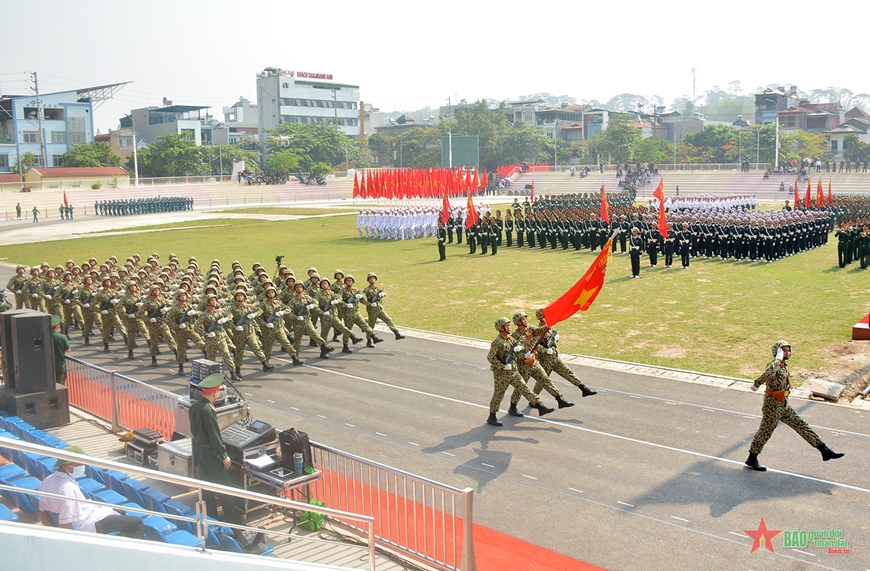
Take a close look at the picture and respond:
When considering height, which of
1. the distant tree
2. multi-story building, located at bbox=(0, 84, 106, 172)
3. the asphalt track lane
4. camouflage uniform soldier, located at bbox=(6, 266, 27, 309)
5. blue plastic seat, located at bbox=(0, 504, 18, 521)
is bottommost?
the asphalt track lane

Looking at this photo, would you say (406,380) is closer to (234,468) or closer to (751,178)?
(234,468)

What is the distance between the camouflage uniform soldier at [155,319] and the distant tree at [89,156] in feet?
245

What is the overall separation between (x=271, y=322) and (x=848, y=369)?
10.2 meters

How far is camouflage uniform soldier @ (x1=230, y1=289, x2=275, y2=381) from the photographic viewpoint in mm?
14211

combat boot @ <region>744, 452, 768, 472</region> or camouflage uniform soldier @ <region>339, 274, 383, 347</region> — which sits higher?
camouflage uniform soldier @ <region>339, 274, 383, 347</region>

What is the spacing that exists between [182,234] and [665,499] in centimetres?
3910

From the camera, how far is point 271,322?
14727 millimetres

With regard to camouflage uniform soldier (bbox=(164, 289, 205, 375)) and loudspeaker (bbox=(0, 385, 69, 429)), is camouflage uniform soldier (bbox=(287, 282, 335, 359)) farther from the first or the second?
loudspeaker (bbox=(0, 385, 69, 429))

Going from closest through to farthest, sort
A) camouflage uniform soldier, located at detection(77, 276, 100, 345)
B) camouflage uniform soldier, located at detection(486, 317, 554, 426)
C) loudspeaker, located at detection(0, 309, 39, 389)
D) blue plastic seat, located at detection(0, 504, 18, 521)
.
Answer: blue plastic seat, located at detection(0, 504, 18, 521) < loudspeaker, located at detection(0, 309, 39, 389) < camouflage uniform soldier, located at detection(486, 317, 554, 426) < camouflage uniform soldier, located at detection(77, 276, 100, 345)

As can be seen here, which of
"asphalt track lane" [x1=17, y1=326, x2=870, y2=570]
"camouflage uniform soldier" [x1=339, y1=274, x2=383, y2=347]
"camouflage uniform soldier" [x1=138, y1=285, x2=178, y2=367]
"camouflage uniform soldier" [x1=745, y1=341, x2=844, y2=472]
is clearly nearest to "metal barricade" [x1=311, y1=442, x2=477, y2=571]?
"asphalt track lane" [x1=17, y1=326, x2=870, y2=570]

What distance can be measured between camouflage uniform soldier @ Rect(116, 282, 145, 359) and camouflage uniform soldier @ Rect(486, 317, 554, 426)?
8.36 meters

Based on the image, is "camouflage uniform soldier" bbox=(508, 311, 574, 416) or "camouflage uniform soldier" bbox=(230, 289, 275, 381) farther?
"camouflage uniform soldier" bbox=(230, 289, 275, 381)

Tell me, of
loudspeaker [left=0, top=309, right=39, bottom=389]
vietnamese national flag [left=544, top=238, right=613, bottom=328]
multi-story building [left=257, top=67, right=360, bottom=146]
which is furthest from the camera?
Answer: multi-story building [left=257, top=67, right=360, bottom=146]

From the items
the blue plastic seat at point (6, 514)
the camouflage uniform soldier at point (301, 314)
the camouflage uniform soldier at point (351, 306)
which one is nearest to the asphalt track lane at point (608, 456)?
the camouflage uniform soldier at point (301, 314)
